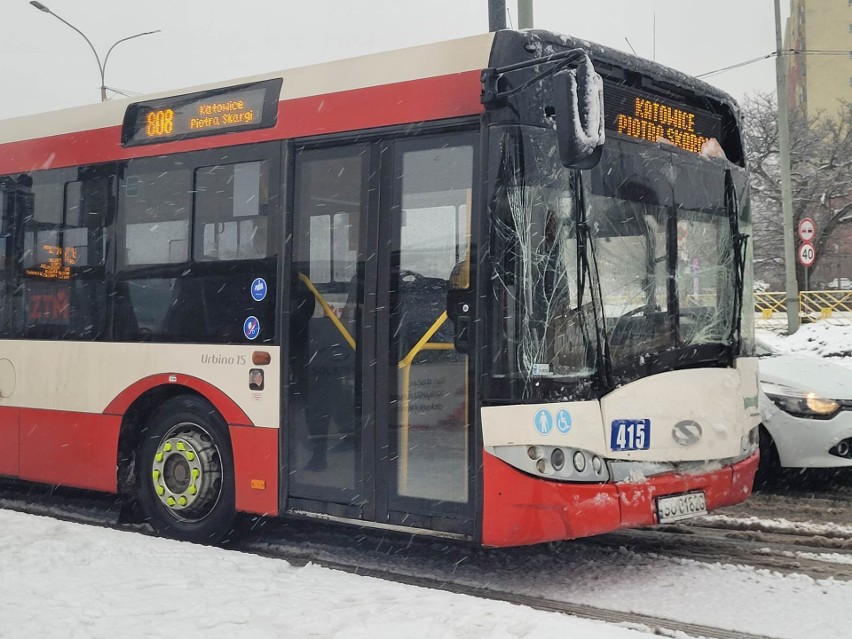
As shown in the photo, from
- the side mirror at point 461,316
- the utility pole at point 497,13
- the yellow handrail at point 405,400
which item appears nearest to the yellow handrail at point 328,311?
the yellow handrail at point 405,400

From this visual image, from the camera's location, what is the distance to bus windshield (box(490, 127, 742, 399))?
5.54 metres

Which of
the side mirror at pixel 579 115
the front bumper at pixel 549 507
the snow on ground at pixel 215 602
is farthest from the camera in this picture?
the front bumper at pixel 549 507

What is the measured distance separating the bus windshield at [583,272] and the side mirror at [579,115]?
41 centimetres

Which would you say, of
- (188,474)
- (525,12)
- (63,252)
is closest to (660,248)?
(188,474)

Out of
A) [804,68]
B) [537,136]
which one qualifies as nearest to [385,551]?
[537,136]

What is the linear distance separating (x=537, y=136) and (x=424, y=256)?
3.34 feet

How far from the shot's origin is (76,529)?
247 inches

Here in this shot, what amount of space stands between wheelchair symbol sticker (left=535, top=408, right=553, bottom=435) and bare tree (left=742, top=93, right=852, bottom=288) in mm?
36110

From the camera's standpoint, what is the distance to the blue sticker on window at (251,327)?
675 cm

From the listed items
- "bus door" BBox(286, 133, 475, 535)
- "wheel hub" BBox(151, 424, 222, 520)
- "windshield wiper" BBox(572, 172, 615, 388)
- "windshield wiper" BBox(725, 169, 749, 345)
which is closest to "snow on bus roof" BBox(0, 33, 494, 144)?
"bus door" BBox(286, 133, 475, 535)

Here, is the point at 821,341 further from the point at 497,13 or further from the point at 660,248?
the point at 660,248

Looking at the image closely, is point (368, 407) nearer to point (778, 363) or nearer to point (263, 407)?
point (263, 407)

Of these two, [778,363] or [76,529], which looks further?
[778,363]

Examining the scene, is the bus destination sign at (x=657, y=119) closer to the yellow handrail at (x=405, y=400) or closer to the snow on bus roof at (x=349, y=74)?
the snow on bus roof at (x=349, y=74)
